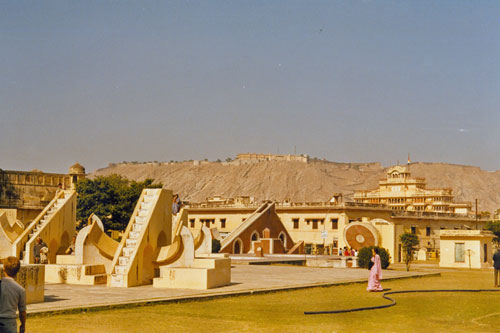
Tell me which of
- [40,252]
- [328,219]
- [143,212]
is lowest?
[40,252]

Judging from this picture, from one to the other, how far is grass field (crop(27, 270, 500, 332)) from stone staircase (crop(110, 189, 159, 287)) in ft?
13.3

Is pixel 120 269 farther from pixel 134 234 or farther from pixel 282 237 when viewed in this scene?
pixel 282 237

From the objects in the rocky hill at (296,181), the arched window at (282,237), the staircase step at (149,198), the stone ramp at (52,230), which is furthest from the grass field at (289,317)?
the rocky hill at (296,181)

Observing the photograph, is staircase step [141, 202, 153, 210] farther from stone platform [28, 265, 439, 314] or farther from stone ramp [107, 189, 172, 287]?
stone platform [28, 265, 439, 314]

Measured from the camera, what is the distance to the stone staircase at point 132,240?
66.3 ft

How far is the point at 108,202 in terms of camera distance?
183 ft

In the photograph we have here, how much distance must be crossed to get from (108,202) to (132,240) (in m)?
35.0

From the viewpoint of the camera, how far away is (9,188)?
2295 inches

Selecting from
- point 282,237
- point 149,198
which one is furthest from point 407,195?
point 149,198

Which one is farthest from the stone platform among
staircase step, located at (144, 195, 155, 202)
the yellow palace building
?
the yellow palace building

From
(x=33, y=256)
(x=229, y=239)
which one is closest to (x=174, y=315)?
(x=33, y=256)

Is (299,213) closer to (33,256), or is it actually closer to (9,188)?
(9,188)

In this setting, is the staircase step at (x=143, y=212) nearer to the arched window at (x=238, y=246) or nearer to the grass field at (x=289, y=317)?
the grass field at (x=289, y=317)

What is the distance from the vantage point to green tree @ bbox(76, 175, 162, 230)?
54906mm
